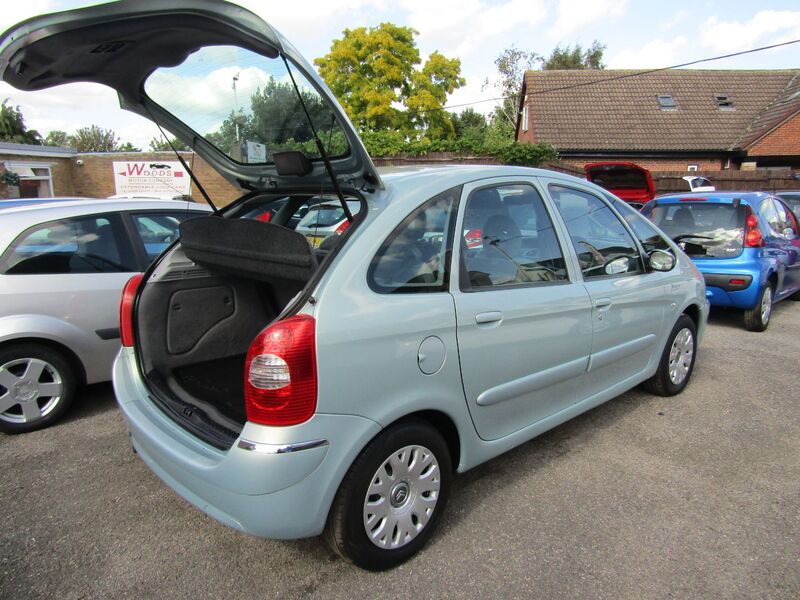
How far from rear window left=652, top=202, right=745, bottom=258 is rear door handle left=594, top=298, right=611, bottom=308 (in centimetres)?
353

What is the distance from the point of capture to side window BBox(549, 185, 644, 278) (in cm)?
311

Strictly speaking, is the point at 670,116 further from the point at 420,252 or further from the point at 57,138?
→ the point at 57,138

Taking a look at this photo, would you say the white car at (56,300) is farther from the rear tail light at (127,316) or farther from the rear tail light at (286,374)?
the rear tail light at (286,374)

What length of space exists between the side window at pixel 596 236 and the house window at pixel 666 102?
2610 cm

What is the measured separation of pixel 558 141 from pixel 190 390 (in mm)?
23918

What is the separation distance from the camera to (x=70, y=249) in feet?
12.4

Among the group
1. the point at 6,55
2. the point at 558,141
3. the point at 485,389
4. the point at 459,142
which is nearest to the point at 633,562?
the point at 485,389

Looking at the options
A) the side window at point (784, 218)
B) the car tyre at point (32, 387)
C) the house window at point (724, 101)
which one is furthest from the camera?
the house window at point (724, 101)

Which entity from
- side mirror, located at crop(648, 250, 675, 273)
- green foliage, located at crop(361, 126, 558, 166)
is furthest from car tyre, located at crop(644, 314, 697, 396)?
green foliage, located at crop(361, 126, 558, 166)

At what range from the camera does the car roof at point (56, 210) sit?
11.7 ft

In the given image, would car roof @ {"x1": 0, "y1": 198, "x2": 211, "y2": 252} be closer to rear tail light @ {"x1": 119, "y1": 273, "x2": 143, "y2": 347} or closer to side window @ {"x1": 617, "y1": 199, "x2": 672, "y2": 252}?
rear tail light @ {"x1": 119, "y1": 273, "x2": 143, "y2": 347}

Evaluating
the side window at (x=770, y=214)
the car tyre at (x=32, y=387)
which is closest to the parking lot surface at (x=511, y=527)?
the car tyre at (x=32, y=387)

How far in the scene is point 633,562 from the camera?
233 cm

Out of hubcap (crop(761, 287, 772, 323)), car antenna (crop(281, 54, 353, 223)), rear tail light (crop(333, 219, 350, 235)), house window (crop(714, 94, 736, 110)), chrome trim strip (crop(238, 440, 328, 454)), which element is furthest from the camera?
house window (crop(714, 94, 736, 110))
